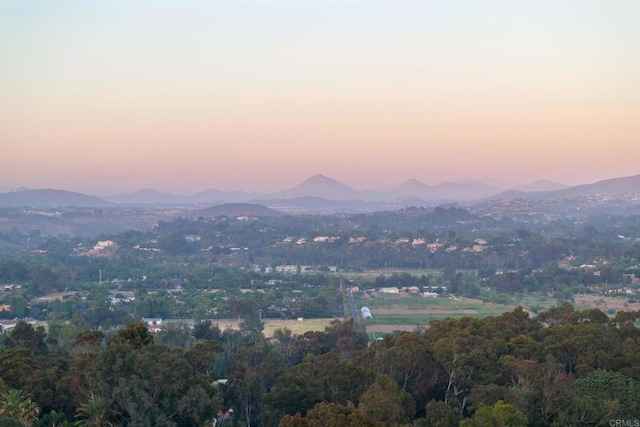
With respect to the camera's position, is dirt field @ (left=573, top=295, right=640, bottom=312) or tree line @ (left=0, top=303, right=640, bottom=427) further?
dirt field @ (left=573, top=295, right=640, bottom=312)

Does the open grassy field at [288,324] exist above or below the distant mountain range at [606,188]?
below

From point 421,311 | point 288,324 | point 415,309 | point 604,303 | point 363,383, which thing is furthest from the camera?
point 415,309

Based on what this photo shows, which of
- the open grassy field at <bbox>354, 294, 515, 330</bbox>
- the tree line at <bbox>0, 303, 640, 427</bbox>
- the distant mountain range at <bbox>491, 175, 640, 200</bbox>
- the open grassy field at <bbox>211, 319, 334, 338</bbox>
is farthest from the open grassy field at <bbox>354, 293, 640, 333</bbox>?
the distant mountain range at <bbox>491, 175, 640, 200</bbox>

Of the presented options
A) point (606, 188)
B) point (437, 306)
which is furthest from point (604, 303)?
point (606, 188)

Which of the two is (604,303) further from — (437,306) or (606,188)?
(606,188)

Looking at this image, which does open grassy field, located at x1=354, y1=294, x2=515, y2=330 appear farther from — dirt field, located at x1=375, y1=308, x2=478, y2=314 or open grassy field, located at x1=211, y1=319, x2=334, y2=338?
open grassy field, located at x1=211, y1=319, x2=334, y2=338

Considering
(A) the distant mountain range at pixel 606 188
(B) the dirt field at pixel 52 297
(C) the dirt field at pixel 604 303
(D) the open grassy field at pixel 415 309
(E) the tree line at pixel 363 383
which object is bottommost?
(D) the open grassy field at pixel 415 309

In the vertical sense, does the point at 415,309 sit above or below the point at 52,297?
below

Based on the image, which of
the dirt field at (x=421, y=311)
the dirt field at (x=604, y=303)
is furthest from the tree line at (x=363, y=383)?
the dirt field at (x=604, y=303)

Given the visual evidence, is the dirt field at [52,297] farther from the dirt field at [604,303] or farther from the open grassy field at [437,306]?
the dirt field at [604,303]

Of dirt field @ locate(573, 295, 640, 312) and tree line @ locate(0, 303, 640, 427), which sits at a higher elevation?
tree line @ locate(0, 303, 640, 427)

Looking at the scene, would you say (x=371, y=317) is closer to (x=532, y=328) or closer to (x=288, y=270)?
(x=532, y=328)

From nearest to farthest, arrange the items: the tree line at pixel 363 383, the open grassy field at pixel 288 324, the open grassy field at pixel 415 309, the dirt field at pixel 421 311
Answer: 1. the tree line at pixel 363 383
2. the open grassy field at pixel 288 324
3. the open grassy field at pixel 415 309
4. the dirt field at pixel 421 311

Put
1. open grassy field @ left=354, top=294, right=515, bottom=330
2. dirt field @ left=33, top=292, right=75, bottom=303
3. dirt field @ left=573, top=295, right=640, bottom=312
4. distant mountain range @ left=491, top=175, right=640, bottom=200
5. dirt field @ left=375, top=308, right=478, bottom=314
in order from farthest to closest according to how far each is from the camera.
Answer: distant mountain range @ left=491, top=175, right=640, bottom=200
dirt field @ left=33, top=292, right=75, bottom=303
dirt field @ left=375, top=308, right=478, bottom=314
dirt field @ left=573, top=295, right=640, bottom=312
open grassy field @ left=354, top=294, right=515, bottom=330
